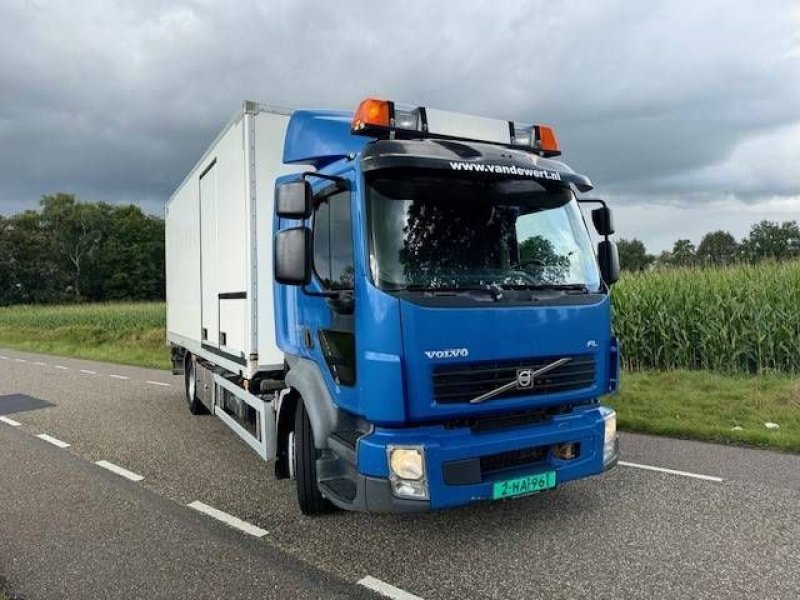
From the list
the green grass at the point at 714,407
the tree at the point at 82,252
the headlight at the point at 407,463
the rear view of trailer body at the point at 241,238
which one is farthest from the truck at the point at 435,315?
the tree at the point at 82,252

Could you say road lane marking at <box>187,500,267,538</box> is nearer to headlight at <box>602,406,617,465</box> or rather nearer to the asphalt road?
the asphalt road

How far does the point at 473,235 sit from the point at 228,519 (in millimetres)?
2723

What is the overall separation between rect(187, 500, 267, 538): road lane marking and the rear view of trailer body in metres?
1.11

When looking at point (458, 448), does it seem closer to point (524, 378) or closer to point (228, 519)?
point (524, 378)

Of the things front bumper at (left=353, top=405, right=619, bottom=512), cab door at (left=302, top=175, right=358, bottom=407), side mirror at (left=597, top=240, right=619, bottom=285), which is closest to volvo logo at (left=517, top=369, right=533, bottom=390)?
front bumper at (left=353, top=405, right=619, bottom=512)

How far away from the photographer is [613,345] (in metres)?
4.55

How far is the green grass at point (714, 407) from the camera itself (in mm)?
7008

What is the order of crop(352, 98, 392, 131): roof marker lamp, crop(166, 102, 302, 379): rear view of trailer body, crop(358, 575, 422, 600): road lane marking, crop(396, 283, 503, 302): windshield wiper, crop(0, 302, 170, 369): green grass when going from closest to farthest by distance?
crop(358, 575, 422, 600): road lane marking
crop(396, 283, 503, 302): windshield wiper
crop(352, 98, 392, 131): roof marker lamp
crop(166, 102, 302, 379): rear view of trailer body
crop(0, 302, 170, 369): green grass

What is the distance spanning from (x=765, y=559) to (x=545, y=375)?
166cm

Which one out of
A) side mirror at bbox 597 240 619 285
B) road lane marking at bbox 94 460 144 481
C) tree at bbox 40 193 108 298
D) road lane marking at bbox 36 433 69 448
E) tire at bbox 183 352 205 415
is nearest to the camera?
side mirror at bbox 597 240 619 285

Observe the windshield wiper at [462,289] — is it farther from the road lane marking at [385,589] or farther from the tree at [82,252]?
the tree at [82,252]

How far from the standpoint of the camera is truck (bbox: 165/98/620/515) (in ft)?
12.0

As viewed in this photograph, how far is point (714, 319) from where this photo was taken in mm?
10742

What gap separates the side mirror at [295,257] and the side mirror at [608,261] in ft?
7.18
